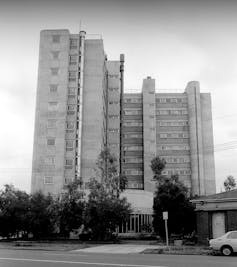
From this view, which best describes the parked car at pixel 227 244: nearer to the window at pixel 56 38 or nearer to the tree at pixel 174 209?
the tree at pixel 174 209

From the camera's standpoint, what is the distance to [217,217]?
103 feet

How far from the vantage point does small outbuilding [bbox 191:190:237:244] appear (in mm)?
30422

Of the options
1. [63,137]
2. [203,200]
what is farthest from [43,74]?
[203,200]

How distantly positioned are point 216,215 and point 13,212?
21890 mm

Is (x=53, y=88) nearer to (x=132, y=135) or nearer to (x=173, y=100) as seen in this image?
(x=132, y=135)

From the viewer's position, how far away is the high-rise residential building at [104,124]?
84375 millimetres

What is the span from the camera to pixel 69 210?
4109cm

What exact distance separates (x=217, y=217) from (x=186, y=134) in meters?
90.2

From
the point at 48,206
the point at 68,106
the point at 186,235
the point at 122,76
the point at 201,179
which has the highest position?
the point at 122,76

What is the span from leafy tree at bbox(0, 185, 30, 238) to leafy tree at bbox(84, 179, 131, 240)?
22.8 feet

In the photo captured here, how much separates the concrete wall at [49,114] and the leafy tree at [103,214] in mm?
42300

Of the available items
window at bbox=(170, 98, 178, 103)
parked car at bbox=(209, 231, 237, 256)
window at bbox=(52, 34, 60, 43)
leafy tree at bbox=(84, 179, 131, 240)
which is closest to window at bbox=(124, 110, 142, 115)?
window at bbox=(170, 98, 178, 103)

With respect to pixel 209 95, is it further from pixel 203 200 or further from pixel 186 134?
pixel 203 200

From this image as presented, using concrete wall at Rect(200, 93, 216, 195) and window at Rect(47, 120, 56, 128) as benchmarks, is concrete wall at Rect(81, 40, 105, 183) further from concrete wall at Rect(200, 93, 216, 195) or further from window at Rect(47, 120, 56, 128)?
concrete wall at Rect(200, 93, 216, 195)
